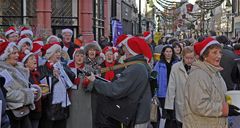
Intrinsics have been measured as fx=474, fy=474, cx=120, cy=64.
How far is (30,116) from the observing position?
6.77 meters

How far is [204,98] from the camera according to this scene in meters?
4.74

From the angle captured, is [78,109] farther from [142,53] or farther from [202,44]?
[202,44]

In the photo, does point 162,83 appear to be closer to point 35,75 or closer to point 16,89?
Answer: point 35,75

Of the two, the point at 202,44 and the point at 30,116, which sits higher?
the point at 202,44

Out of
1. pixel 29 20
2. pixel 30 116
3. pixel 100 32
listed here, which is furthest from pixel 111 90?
pixel 100 32

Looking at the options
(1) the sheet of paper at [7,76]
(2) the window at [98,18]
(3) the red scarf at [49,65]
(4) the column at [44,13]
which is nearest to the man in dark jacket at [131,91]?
(1) the sheet of paper at [7,76]

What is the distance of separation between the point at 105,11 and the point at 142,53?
23562 mm

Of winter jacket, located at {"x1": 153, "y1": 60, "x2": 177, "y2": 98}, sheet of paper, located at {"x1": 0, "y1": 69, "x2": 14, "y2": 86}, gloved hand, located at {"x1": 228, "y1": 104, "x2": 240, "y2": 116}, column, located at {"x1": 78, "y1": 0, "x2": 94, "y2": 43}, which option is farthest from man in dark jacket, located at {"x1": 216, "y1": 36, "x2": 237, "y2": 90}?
column, located at {"x1": 78, "y1": 0, "x2": 94, "y2": 43}

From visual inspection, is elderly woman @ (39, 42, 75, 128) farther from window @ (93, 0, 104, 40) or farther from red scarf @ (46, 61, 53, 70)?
window @ (93, 0, 104, 40)

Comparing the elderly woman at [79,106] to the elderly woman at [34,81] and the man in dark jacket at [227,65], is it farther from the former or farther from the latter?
the man in dark jacket at [227,65]

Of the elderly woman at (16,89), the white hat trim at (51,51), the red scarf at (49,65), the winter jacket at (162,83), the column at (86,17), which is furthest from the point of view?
the column at (86,17)

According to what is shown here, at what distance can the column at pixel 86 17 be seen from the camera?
23.6 m

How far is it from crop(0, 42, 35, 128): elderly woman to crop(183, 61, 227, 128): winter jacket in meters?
2.17

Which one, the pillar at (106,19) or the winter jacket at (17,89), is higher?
the pillar at (106,19)
